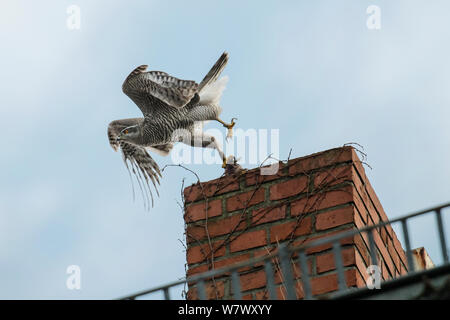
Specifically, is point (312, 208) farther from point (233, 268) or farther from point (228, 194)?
point (233, 268)

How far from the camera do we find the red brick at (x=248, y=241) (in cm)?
444

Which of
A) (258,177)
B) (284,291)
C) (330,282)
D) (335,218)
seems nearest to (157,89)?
(258,177)

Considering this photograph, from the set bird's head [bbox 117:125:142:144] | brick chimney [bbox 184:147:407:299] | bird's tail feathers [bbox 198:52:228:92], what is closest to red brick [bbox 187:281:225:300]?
brick chimney [bbox 184:147:407:299]

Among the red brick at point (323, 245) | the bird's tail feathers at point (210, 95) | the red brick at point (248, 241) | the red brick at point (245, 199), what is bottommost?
the red brick at point (323, 245)

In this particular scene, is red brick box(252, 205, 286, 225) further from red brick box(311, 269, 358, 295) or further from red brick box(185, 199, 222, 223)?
red brick box(311, 269, 358, 295)

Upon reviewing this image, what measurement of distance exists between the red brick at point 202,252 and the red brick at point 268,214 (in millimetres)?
210

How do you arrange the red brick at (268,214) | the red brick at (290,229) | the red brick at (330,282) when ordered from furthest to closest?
the red brick at (268,214) → the red brick at (290,229) → the red brick at (330,282)

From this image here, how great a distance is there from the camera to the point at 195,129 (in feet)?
23.0

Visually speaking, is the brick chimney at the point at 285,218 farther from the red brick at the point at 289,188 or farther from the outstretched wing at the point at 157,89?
the outstretched wing at the point at 157,89

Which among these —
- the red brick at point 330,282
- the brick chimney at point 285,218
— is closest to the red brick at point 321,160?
the brick chimney at point 285,218

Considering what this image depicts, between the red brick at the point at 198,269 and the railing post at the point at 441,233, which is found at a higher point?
the red brick at the point at 198,269

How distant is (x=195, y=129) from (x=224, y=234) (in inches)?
99.4

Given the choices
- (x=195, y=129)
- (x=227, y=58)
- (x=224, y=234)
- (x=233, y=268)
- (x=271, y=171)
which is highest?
(x=227, y=58)
